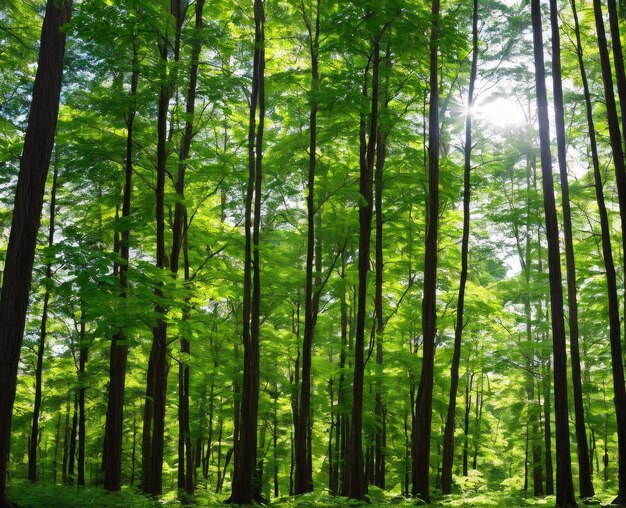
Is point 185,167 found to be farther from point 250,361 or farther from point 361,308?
point 361,308

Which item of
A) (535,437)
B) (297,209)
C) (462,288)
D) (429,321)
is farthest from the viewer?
(535,437)

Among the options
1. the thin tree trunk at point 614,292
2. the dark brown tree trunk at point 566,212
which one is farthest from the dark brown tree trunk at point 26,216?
the thin tree trunk at point 614,292

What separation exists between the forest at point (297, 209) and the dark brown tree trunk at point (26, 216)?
0.11 ft

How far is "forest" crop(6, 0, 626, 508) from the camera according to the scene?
10812mm

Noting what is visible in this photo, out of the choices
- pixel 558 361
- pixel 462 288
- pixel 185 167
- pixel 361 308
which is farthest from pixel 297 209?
pixel 558 361

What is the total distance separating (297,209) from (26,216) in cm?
1122

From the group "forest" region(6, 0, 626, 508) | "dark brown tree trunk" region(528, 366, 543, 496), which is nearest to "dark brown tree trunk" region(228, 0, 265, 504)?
"forest" region(6, 0, 626, 508)

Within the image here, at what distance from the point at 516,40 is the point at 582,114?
3432mm

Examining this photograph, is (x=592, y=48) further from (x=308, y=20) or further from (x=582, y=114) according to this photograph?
(x=308, y=20)

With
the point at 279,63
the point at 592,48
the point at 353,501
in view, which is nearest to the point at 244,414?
the point at 353,501

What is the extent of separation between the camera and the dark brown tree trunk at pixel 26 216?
845 cm

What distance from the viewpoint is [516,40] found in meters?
17.8

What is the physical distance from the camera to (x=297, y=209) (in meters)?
19.3

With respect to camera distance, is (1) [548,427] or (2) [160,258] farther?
(1) [548,427]
